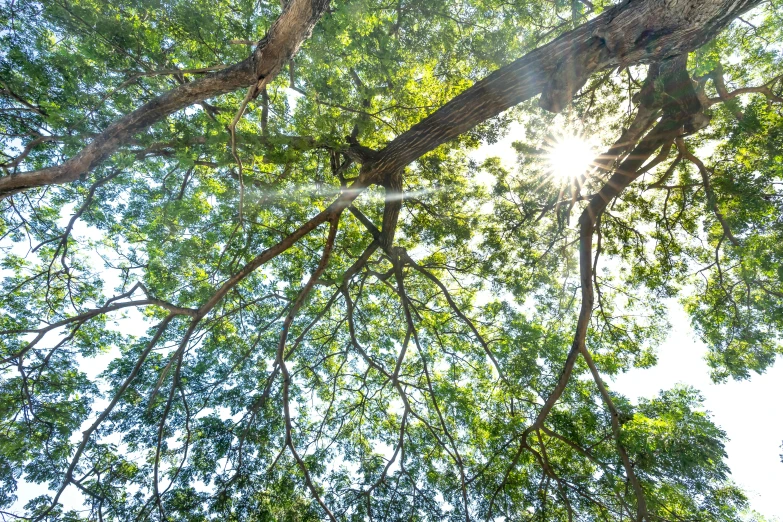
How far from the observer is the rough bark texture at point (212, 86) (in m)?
2.64

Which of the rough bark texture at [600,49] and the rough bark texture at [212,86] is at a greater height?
the rough bark texture at [600,49]

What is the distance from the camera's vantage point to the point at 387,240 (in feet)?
17.3

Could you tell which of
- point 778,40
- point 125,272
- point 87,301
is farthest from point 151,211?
point 778,40

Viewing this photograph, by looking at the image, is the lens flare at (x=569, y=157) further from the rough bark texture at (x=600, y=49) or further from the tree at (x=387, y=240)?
the rough bark texture at (x=600, y=49)

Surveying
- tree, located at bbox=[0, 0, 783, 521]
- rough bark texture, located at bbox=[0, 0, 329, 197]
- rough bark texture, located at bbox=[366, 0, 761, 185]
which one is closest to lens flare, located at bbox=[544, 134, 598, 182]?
tree, located at bbox=[0, 0, 783, 521]

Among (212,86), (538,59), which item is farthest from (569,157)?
(212,86)

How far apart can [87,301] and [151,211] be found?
197 cm

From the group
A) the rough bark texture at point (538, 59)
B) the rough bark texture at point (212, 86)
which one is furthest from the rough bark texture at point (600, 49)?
the rough bark texture at point (212, 86)

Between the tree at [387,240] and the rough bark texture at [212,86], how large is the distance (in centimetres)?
2

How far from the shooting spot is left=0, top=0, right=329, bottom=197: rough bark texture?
2637mm

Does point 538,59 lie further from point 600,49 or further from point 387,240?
point 387,240

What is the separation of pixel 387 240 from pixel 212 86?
Result: 2.91 meters

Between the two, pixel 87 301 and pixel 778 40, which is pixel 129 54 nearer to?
pixel 87 301

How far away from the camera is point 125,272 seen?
5414mm
